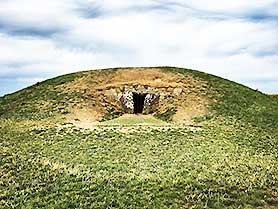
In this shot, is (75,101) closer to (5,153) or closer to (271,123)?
(5,153)

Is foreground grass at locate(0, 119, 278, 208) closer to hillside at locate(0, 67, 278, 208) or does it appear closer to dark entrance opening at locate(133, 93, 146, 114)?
hillside at locate(0, 67, 278, 208)

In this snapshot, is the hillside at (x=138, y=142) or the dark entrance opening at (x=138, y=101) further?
the dark entrance opening at (x=138, y=101)

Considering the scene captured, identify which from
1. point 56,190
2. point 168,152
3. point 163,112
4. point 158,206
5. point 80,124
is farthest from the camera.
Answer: point 163,112

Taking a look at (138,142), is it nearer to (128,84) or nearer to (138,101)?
(138,101)

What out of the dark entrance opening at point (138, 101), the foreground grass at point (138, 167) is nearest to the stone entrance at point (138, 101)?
the dark entrance opening at point (138, 101)

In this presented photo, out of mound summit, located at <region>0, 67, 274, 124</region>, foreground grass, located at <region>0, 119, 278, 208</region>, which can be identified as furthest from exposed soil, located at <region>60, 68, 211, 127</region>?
foreground grass, located at <region>0, 119, 278, 208</region>

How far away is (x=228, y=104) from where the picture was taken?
30297mm

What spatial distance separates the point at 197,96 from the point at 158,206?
56.3 ft

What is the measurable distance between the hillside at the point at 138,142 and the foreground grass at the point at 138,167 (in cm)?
4

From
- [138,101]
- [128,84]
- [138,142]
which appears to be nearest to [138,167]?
[138,142]

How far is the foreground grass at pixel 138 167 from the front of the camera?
14.9 metres

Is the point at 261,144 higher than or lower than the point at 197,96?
lower

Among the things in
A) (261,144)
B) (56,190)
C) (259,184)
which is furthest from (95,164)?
(261,144)

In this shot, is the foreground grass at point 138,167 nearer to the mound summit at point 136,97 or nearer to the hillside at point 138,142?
the hillside at point 138,142
